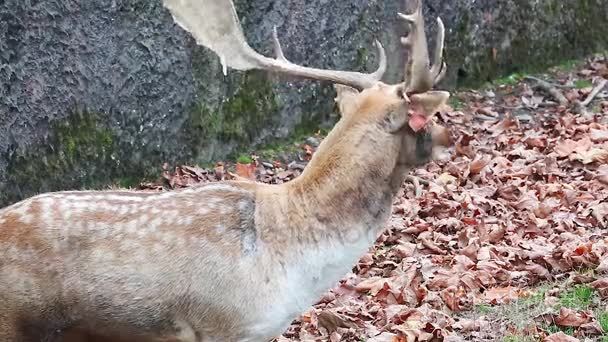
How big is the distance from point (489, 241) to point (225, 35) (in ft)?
9.07

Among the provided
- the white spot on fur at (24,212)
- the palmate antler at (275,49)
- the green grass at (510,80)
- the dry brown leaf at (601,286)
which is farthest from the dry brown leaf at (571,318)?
the green grass at (510,80)

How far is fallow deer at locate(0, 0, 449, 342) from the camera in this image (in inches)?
189

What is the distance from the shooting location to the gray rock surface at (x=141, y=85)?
8.48m

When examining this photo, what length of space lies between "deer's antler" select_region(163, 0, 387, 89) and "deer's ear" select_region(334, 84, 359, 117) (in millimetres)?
151

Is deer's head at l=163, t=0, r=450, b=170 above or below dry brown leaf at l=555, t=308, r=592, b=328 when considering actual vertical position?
above

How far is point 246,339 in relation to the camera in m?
4.86

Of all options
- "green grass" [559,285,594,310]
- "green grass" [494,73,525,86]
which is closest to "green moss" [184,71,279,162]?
"green grass" [494,73,525,86]

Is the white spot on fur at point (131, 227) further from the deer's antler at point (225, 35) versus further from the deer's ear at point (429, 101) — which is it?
the deer's ear at point (429, 101)

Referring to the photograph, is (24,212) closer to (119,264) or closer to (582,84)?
(119,264)

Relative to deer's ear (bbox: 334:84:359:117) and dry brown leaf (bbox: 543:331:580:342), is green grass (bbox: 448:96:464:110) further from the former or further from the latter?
deer's ear (bbox: 334:84:359:117)

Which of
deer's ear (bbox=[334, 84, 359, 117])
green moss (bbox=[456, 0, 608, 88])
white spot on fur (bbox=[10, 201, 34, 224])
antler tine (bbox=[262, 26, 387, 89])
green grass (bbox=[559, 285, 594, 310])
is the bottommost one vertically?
green grass (bbox=[559, 285, 594, 310])

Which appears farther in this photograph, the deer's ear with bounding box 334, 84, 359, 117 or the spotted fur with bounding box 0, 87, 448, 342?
the deer's ear with bounding box 334, 84, 359, 117

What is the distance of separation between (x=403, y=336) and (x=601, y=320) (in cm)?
100

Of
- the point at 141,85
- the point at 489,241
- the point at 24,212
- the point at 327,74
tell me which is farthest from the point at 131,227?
the point at 141,85
